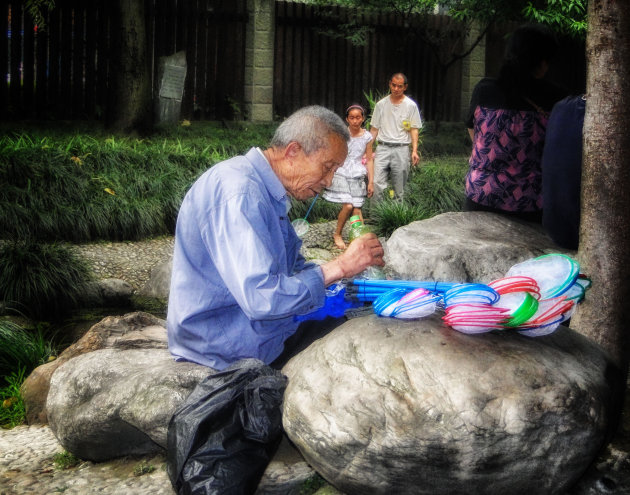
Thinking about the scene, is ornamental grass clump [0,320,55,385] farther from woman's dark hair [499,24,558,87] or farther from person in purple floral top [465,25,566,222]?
woman's dark hair [499,24,558,87]

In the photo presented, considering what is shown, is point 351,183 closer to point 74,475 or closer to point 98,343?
point 98,343

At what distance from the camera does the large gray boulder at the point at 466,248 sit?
15.8ft

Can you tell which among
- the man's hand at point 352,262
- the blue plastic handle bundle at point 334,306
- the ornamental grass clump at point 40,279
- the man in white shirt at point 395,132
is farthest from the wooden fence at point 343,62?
the man's hand at point 352,262

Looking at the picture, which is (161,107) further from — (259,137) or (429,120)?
(429,120)

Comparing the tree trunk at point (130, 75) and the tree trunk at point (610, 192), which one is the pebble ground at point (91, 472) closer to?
the tree trunk at point (610, 192)

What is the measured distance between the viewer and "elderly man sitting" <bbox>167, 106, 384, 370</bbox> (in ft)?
9.50

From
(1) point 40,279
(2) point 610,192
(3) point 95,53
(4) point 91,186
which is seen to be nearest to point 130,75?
(3) point 95,53

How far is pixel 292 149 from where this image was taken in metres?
3.21

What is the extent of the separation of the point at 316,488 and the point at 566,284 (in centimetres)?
125

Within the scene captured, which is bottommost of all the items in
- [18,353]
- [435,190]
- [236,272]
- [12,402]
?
[12,402]

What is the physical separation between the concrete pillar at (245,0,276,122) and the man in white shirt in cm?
454

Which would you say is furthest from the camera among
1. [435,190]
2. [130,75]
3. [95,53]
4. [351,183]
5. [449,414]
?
[95,53]

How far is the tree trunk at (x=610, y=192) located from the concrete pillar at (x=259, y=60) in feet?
34.4

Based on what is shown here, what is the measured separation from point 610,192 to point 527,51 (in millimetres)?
1399
